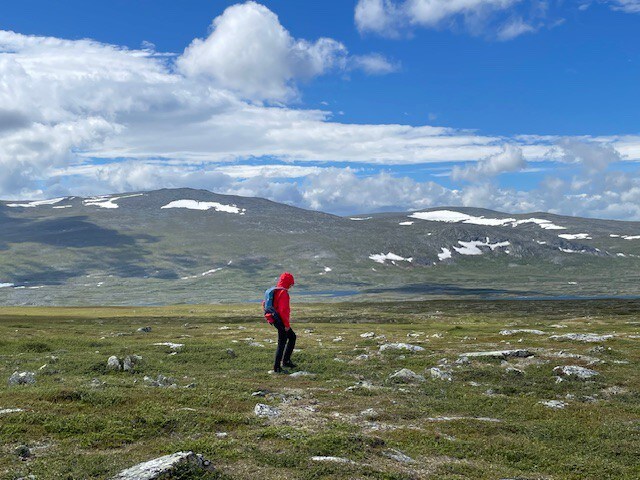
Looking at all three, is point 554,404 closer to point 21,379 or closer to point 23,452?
point 23,452

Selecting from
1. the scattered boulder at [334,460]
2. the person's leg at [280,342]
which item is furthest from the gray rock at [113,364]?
the scattered boulder at [334,460]

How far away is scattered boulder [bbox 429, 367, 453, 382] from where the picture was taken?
85.3 ft

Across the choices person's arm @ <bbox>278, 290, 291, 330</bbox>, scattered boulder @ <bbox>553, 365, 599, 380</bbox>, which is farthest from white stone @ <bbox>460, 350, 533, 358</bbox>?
person's arm @ <bbox>278, 290, 291, 330</bbox>

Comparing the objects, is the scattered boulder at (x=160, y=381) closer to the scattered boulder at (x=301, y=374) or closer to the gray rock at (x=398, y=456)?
the scattered boulder at (x=301, y=374)

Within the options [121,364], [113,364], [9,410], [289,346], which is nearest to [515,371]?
[289,346]

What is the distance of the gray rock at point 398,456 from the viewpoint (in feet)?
42.8

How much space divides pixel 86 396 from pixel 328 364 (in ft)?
49.0

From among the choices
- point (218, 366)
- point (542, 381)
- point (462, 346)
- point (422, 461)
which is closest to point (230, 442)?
point (422, 461)

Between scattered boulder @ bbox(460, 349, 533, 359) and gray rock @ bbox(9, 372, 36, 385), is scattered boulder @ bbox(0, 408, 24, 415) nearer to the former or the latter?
gray rock @ bbox(9, 372, 36, 385)

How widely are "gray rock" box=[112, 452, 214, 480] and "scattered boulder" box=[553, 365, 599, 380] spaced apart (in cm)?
2175

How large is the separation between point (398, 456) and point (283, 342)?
13778 millimetres

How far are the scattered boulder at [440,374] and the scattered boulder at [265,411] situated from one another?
37.3 feet

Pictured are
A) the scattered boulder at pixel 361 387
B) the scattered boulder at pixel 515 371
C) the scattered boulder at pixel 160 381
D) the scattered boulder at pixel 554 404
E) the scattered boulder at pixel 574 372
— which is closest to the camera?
the scattered boulder at pixel 554 404

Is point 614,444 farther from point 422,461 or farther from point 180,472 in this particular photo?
point 180,472
